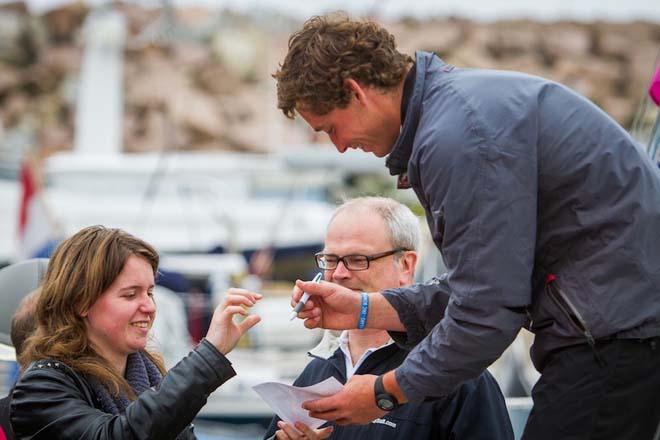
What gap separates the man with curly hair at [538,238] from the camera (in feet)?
7.25

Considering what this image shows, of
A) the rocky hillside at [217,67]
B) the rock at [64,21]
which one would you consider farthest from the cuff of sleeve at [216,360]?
the rock at [64,21]

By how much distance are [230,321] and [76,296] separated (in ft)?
1.62

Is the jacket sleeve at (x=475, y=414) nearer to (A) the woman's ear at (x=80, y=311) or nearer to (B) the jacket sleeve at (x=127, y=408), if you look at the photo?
(B) the jacket sleeve at (x=127, y=408)

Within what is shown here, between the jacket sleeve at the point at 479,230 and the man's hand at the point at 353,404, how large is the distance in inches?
8.7

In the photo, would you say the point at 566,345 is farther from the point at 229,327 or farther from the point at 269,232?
the point at 269,232

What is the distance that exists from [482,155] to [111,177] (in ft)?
62.0

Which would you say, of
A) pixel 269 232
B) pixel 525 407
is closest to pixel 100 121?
pixel 269 232

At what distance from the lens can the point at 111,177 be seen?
2044cm

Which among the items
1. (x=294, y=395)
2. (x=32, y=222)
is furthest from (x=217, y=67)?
(x=294, y=395)

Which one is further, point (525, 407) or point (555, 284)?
point (525, 407)

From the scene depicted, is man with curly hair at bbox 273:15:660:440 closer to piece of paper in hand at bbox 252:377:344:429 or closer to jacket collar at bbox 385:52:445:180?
jacket collar at bbox 385:52:445:180

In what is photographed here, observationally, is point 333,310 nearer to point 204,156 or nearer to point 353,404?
point 353,404

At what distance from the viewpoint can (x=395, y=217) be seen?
347cm

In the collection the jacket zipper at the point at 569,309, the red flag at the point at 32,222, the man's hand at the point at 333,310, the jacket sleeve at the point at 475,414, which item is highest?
the jacket zipper at the point at 569,309
